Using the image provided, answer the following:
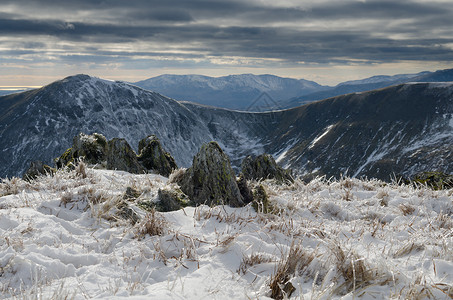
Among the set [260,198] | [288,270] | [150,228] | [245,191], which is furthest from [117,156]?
[288,270]

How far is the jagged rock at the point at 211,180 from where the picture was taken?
768cm

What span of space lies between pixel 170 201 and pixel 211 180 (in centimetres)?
157

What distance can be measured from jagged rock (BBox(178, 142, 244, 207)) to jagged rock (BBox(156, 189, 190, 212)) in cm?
51

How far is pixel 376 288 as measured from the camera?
11.0 feet

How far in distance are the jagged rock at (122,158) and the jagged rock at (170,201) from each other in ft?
32.3

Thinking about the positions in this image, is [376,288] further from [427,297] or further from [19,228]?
[19,228]

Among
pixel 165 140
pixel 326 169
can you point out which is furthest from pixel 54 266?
pixel 165 140

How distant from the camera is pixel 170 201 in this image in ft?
23.0

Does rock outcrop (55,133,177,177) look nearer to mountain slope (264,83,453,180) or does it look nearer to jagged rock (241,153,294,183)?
jagged rock (241,153,294,183)

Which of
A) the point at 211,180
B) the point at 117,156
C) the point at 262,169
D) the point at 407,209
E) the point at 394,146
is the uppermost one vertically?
the point at 211,180

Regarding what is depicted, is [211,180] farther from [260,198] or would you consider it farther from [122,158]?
[122,158]

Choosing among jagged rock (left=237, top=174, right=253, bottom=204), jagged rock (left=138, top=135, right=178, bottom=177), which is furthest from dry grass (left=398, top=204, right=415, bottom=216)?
jagged rock (left=138, top=135, right=178, bottom=177)

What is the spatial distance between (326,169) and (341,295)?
175826 mm

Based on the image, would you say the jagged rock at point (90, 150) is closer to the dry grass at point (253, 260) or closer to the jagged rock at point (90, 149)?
the jagged rock at point (90, 149)
